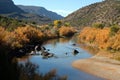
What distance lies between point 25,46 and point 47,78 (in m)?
61.1

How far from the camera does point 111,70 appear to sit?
71.6 metres

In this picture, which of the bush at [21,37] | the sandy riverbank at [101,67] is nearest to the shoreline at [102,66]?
the sandy riverbank at [101,67]

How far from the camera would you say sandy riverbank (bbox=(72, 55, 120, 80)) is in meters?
67.0

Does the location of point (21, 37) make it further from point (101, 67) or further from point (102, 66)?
point (101, 67)

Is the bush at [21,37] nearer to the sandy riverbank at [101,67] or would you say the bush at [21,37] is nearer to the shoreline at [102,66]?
the shoreline at [102,66]

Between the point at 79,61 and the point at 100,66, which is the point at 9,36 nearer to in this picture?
the point at 79,61

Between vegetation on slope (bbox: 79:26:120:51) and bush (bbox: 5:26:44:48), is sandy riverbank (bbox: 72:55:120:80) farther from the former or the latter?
bush (bbox: 5:26:44:48)

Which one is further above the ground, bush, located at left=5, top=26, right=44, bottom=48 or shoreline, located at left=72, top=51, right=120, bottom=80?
bush, located at left=5, top=26, right=44, bottom=48

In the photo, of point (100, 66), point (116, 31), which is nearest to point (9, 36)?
point (100, 66)

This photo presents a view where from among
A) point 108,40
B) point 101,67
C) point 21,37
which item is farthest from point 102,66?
point 21,37

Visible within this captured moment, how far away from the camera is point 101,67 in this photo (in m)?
76.1

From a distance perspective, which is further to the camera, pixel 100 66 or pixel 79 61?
pixel 79 61

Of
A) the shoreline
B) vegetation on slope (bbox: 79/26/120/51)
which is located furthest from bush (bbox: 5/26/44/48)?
vegetation on slope (bbox: 79/26/120/51)

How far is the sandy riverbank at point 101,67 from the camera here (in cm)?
6700
